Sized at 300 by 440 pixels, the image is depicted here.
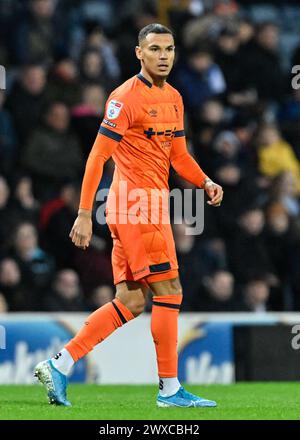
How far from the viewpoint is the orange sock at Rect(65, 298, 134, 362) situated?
22.6 feet

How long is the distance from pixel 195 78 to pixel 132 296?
643 centimetres

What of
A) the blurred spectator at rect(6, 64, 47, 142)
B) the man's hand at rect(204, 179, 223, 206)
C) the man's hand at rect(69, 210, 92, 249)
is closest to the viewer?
the man's hand at rect(69, 210, 92, 249)

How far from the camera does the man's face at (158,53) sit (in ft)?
22.7

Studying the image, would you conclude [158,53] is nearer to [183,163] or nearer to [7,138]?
[183,163]

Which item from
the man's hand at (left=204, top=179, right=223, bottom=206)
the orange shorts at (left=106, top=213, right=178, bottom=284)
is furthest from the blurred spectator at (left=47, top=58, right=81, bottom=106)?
the orange shorts at (left=106, top=213, right=178, bottom=284)

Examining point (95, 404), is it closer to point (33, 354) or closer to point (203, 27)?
point (33, 354)

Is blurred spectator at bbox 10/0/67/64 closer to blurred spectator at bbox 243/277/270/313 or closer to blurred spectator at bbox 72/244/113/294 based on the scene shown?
blurred spectator at bbox 72/244/113/294

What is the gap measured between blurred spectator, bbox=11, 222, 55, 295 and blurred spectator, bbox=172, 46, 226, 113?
8.95 feet

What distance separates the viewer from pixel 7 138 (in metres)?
12.0

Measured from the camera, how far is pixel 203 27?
13.4 meters

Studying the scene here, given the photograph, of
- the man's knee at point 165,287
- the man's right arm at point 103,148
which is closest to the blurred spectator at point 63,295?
the man's knee at point 165,287

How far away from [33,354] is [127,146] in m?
3.46
